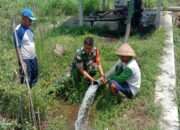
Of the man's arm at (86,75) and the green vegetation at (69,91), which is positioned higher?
the man's arm at (86,75)

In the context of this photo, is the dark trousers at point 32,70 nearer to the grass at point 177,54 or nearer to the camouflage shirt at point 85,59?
the camouflage shirt at point 85,59

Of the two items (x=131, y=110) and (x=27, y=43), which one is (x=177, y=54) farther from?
(x=27, y=43)

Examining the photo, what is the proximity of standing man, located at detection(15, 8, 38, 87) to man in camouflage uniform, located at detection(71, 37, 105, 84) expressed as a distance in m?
0.64

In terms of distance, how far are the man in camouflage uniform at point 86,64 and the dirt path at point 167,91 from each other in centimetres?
96

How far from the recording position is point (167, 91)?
7.24 metres

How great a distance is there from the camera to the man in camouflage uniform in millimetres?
6918

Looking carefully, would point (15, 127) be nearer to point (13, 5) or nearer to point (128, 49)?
point (128, 49)

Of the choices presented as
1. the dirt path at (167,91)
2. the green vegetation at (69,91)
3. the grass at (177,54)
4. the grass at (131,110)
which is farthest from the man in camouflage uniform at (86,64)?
the grass at (177,54)

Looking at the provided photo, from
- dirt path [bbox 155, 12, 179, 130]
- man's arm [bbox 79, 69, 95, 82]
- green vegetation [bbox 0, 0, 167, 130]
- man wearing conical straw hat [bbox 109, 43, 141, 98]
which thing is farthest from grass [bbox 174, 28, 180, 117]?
man's arm [bbox 79, 69, 95, 82]

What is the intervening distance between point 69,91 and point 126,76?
37.3 inches

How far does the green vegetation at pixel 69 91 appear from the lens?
6234 mm

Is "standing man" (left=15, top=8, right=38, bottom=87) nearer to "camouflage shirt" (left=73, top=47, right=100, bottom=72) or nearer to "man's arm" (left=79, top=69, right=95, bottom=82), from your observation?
"camouflage shirt" (left=73, top=47, right=100, bottom=72)

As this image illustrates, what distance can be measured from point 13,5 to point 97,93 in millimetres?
6263

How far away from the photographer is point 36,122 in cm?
611
